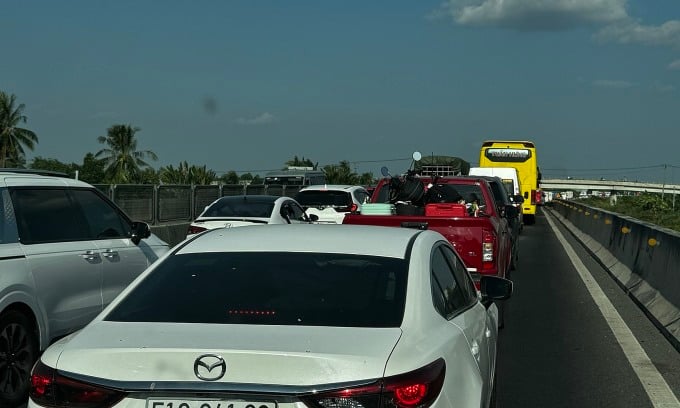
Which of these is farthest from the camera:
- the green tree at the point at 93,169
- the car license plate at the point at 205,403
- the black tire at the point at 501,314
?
the green tree at the point at 93,169

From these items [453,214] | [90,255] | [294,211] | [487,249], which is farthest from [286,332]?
[294,211]

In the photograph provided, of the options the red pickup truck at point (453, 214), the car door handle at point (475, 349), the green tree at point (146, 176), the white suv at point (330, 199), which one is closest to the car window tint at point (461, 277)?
the car door handle at point (475, 349)

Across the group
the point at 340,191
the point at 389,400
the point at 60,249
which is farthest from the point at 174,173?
the point at 389,400

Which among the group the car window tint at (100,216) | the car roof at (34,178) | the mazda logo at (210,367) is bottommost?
the mazda logo at (210,367)

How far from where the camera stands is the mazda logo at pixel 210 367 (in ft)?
11.2

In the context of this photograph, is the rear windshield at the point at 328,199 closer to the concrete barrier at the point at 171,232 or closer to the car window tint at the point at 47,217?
the concrete barrier at the point at 171,232

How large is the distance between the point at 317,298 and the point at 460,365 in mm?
711

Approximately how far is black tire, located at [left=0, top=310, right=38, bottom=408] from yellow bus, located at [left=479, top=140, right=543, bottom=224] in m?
36.0

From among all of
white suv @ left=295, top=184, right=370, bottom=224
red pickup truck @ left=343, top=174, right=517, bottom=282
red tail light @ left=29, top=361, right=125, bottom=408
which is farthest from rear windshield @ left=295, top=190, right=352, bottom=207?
red tail light @ left=29, top=361, right=125, bottom=408

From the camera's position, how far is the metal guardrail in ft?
69.4

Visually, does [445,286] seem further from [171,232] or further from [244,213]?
[171,232]

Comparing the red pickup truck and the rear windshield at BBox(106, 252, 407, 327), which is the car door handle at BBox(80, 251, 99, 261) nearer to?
the red pickup truck

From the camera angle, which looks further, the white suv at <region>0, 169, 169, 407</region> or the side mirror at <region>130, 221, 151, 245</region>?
the side mirror at <region>130, 221, 151, 245</region>

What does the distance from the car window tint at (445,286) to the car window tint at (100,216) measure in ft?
13.2
